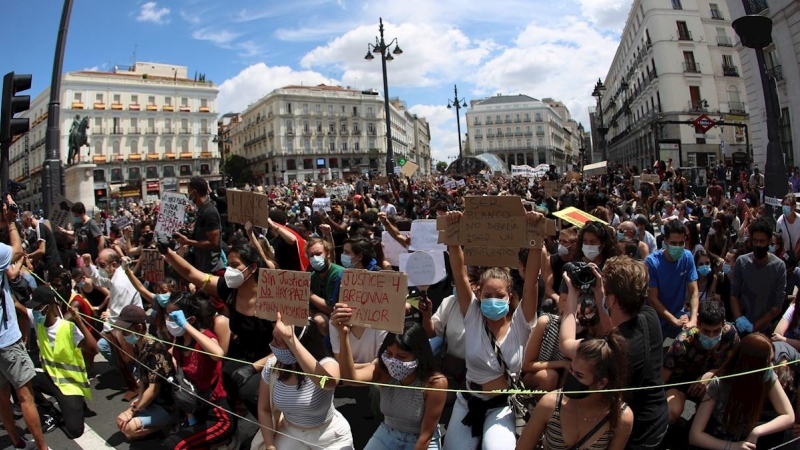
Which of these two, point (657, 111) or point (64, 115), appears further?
point (64, 115)

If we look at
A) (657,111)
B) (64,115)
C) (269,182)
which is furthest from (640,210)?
(269,182)

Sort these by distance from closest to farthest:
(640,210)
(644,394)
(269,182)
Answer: (644,394) < (640,210) < (269,182)

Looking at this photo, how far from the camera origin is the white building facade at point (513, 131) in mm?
114688

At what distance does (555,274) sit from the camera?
5.17 m

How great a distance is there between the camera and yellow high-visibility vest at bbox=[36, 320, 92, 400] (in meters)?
4.78

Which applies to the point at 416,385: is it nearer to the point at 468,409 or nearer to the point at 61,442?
the point at 468,409

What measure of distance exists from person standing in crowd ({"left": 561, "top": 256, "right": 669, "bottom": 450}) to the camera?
21cm

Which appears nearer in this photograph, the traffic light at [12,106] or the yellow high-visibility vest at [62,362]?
the yellow high-visibility vest at [62,362]

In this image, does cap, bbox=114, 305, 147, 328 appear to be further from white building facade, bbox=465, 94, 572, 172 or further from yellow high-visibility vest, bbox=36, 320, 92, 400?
white building facade, bbox=465, 94, 572, 172

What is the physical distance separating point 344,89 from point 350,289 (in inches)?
3781

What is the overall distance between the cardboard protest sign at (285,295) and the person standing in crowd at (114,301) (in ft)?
6.75

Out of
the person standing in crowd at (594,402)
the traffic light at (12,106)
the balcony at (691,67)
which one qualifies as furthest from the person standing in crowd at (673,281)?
the balcony at (691,67)

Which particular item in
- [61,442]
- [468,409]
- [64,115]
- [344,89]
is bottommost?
[61,442]

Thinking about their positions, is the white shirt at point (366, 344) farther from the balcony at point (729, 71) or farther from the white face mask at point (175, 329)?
the balcony at point (729, 71)
